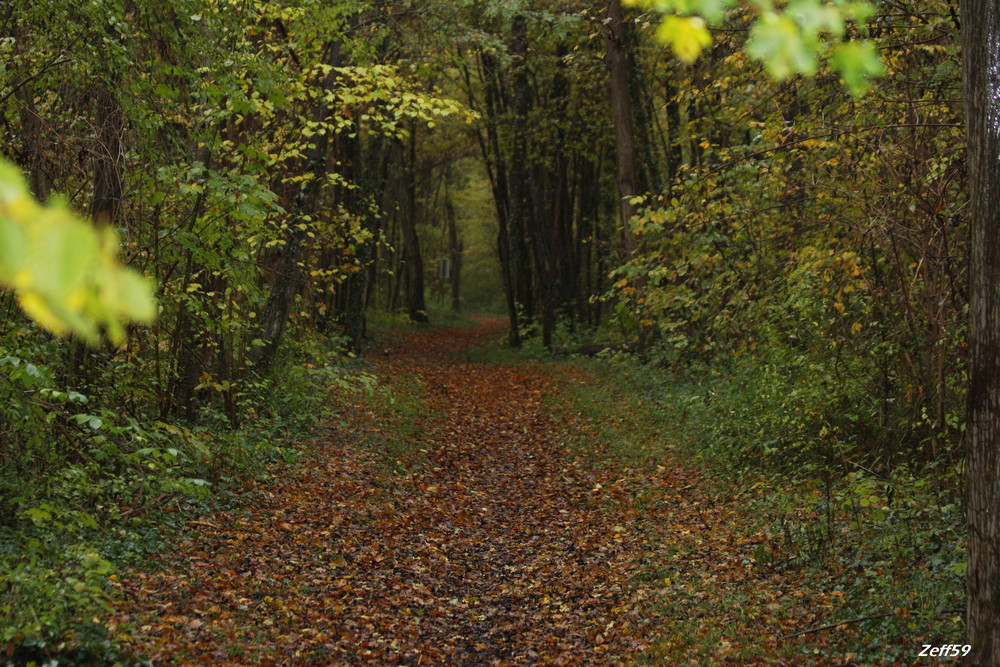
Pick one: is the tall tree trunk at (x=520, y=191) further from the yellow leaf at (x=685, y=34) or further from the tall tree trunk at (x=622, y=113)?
the yellow leaf at (x=685, y=34)

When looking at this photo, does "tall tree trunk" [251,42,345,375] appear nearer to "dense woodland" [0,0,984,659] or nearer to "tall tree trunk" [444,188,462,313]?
"dense woodland" [0,0,984,659]

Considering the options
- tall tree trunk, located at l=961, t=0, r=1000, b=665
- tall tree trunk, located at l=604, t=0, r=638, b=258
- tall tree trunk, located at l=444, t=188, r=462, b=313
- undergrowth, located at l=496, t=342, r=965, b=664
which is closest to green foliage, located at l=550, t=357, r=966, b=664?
undergrowth, located at l=496, t=342, r=965, b=664

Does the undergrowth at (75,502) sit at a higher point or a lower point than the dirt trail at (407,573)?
higher

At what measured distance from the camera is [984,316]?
4.04 meters

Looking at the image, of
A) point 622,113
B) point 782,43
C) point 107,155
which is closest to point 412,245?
point 622,113

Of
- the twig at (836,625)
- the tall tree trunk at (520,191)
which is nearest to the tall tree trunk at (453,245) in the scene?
the tall tree trunk at (520,191)

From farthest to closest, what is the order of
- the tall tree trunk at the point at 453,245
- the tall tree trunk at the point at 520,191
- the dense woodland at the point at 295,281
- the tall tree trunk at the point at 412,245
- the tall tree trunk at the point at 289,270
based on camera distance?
the tall tree trunk at the point at 453,245 → the tall tree trunk at the point at 412,245 → the tall tree trunk at the point at 520,191 → the tall tree trunk at the point at 289,270 → the dense woodland at the point at 295,281

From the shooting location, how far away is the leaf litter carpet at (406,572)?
18.6 ft

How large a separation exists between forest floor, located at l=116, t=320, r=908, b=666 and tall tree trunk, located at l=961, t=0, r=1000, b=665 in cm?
117

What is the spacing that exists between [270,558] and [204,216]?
332 centimetres

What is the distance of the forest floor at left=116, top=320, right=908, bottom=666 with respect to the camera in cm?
557

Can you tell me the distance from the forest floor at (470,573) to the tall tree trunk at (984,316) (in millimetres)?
1168

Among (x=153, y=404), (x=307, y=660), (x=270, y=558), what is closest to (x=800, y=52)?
(x=307, y=660)

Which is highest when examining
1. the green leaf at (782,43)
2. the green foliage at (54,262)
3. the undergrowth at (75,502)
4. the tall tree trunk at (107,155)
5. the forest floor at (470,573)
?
the tall tree trunk at (107,155)
